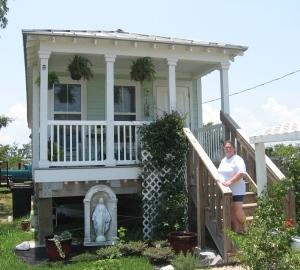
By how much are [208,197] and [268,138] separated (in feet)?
7.69

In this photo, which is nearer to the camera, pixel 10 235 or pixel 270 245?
pixel 270 245

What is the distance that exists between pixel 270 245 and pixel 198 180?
3398mm

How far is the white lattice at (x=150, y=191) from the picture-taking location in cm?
874

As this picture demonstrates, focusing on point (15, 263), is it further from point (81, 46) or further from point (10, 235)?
point (81, 46)

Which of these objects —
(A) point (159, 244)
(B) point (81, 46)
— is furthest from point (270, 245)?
(B) point (81, 46)

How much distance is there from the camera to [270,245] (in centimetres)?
460

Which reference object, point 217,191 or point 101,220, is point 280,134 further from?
point 101,220

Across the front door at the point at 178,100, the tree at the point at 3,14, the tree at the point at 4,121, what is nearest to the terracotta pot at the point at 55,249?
the front door at the point at 178,100

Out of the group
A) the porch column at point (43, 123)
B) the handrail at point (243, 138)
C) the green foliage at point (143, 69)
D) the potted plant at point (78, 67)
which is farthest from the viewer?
the green foliage at point (143, 69)

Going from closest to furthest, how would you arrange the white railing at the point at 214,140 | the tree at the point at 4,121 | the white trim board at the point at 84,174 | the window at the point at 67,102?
the white trim board at the point at 84,174 → the white railing at the point at 214,140 → the window at the point at 67,102 → the tree at the point at 4,121

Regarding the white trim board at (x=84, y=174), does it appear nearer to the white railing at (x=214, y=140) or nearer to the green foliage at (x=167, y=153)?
the green foliage at (x=167, y=153)

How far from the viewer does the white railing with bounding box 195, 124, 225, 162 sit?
10.2 meters

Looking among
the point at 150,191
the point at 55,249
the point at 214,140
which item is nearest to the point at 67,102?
the point at 150,191

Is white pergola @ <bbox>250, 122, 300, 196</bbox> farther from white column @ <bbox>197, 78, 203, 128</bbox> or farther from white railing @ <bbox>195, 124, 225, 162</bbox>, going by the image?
white column @ <bbox>197, 78, 203, 128</bbox>
